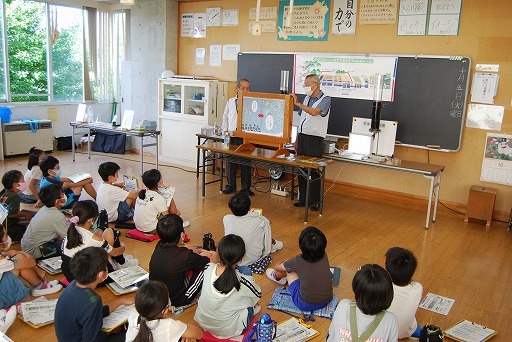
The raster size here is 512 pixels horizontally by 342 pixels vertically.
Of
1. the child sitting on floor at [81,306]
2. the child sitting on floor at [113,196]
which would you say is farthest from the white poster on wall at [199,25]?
the child sitting on floor at [81,306]

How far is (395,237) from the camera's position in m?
4.91

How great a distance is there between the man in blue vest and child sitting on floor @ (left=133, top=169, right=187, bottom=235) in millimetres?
1902

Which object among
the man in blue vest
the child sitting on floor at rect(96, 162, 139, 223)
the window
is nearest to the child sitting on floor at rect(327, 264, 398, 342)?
the child sitting on floor at rect(96, 162, 139, 223)

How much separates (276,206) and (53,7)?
19.8ft

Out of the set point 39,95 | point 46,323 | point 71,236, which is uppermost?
point 39,95

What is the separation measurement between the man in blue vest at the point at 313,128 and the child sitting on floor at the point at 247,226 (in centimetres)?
169

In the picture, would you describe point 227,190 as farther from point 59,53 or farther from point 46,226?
point 59,53

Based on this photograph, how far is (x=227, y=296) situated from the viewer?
2.71 metres

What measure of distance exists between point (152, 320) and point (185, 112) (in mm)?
6136

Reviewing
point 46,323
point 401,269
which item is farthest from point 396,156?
point 46,323

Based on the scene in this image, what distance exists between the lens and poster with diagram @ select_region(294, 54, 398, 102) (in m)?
6.16

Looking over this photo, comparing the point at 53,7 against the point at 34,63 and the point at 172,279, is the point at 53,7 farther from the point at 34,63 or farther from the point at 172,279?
the point at 172,279

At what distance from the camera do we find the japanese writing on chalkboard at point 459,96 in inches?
223

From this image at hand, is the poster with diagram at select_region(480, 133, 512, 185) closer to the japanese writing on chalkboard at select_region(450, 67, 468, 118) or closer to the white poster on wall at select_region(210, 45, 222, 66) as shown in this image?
the japanese writing on chalkboard at select_region(450, 67, 468, 118)
